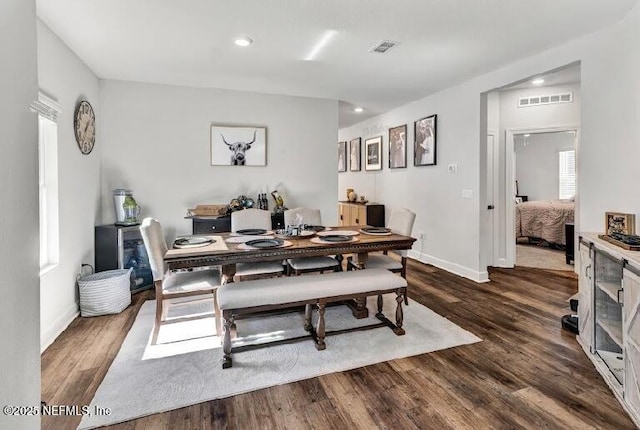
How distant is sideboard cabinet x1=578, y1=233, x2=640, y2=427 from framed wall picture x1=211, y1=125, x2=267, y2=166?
3829 millimetres

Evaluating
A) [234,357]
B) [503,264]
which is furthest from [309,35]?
[503,264]

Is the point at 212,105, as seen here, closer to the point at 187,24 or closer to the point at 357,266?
the point at 187,24

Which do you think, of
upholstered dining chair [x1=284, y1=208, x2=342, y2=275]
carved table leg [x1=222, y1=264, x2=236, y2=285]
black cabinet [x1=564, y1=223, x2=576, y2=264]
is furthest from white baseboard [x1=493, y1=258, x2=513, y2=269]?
carved table leg [x1=222, y1=264, x2=236, y2=285]

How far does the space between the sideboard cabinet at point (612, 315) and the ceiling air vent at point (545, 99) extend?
296cm

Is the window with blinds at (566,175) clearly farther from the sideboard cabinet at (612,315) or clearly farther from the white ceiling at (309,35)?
the sideboard cabinet at (612,315)

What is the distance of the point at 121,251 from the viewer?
378 centimetres

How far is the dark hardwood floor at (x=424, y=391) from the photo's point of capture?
5.88 ft

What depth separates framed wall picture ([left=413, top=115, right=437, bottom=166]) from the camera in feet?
16.4

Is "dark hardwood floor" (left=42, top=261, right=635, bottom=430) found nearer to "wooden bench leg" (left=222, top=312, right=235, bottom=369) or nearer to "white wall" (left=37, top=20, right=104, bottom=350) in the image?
"white wall" (left=37, top=20, right=104, bottom=350)

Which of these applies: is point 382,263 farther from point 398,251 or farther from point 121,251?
point 121,251

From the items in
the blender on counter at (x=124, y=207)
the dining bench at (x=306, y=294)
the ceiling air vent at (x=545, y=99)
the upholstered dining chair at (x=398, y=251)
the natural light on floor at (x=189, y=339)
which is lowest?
the natural light on floor at (x=189, y=339)

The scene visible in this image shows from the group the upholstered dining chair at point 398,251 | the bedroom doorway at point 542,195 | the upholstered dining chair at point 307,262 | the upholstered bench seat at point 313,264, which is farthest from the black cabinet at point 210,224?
the bedroom doorway at point 542,195

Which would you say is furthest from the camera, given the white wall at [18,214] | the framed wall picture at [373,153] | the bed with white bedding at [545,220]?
the framed wall picture at [373,153]

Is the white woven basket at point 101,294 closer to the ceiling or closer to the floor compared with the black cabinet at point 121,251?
closer to the floor
